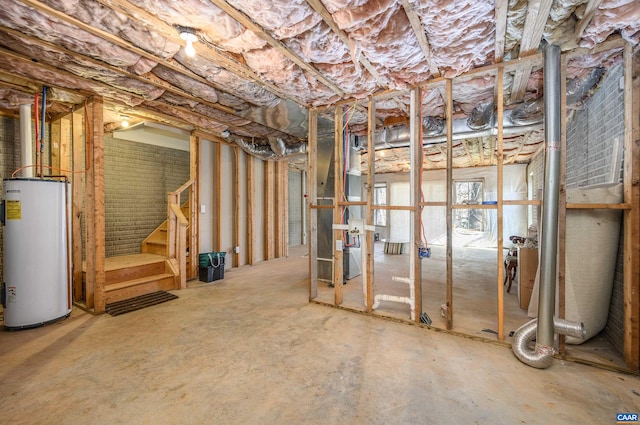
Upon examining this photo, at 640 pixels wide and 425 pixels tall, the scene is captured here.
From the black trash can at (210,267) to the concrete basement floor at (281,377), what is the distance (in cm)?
150

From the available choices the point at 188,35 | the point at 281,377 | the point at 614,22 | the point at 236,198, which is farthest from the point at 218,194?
the point at 614,22

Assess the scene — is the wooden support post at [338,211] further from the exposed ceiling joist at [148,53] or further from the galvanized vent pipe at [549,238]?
the galvanized vent pipe at [549,238]

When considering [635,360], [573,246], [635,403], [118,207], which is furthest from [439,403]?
[118,207]

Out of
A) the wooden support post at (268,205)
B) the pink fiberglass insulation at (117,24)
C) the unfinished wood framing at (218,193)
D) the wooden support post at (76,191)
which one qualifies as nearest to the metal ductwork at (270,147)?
the unfinished wood framing at (218,193)

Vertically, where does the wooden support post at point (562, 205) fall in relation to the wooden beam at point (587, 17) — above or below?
below

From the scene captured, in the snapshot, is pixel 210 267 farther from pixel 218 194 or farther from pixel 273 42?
pixel 273 42

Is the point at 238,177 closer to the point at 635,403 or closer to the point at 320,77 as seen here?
the point at 320,77

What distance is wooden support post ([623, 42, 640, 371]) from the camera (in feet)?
6.47

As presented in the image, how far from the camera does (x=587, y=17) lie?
1.83 m

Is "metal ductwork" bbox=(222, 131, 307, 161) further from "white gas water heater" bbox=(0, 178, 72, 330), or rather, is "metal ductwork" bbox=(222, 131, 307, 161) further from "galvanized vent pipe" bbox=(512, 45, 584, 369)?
"galvanized vent pipe" bbox=(512, 45, 584, 369)

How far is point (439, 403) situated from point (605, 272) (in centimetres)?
184

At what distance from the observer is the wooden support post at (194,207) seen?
15.2 ft

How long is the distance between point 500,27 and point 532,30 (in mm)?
249

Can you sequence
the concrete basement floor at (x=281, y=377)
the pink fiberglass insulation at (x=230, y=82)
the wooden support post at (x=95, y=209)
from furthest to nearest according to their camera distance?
the wooden support post at (x=95, y=209), the pink fiberglass insulation at (x=230, y=82), the concrete basement floor at (x=281, y=377)
